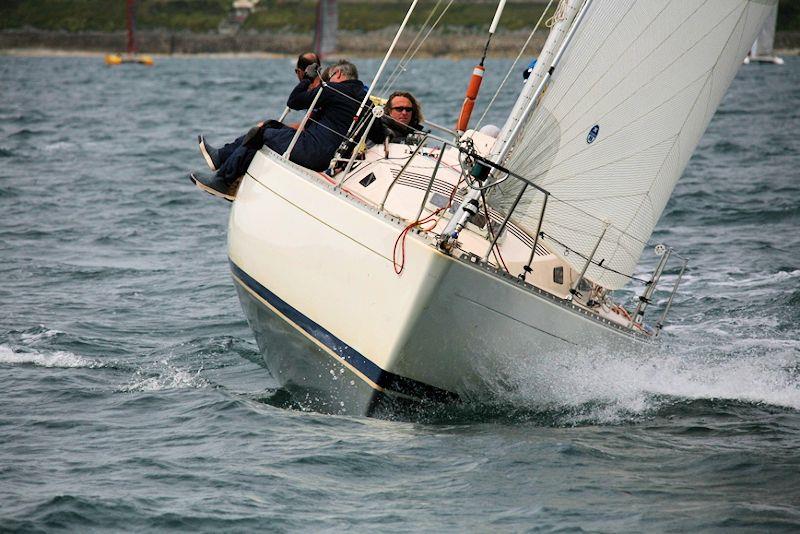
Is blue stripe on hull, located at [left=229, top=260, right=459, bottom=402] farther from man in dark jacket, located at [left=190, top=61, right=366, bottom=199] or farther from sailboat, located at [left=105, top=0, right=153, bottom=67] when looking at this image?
sailboat, located at [left=105, top=0, right=153, bottom=67]

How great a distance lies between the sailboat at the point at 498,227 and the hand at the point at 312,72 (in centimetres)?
40

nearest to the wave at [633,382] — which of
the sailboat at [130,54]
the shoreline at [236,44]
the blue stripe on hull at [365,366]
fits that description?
the blue stripe on hull at [365,366]

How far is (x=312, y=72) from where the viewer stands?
7.92 meters

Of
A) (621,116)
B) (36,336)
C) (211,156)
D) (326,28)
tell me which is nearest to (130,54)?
(326,28)

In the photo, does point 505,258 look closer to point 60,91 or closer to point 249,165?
point 249,165

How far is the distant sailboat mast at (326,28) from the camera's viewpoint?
2972 inches

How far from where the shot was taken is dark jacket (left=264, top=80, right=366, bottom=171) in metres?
7.97

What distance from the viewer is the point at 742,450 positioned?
6656 mm

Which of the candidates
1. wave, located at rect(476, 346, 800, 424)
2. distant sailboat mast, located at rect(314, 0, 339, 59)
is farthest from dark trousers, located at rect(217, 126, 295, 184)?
distant sailboat mast, located at rect(314, 0, 339, 59)

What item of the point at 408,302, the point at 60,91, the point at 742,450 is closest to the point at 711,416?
the point at 742,450

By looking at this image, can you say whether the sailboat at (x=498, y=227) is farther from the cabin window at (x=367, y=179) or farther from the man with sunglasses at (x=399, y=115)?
the man with sunglasses at (x=399, y=115)

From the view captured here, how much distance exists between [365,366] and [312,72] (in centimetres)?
217

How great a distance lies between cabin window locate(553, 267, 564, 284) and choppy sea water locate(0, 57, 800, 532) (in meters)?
0.60

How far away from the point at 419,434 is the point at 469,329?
66cm
